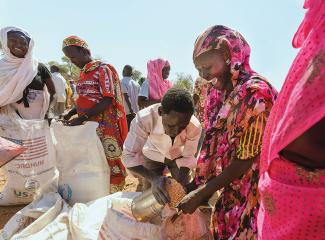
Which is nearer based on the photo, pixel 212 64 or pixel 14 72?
pixel 212 64

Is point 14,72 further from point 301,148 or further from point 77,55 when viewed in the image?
point 301,148

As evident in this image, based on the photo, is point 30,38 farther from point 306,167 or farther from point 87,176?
point 306,167

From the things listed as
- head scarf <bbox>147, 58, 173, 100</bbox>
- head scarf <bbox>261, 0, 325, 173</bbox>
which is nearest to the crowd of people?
head scarf <bbox>261, 0, 325, 173</bbox>

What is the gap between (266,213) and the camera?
1014mm

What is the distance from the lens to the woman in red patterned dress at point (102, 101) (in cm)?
308

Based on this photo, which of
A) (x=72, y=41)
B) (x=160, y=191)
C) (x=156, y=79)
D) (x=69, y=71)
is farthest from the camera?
(x=69, y=71)

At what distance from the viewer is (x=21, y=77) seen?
3242 mm

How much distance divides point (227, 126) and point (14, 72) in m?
2.47

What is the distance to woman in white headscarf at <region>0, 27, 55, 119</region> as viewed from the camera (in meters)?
3.18

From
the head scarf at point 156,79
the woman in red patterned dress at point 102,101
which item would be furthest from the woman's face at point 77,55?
the head scarf at point 156,79

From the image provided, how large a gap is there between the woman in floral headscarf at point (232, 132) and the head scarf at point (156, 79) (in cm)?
306

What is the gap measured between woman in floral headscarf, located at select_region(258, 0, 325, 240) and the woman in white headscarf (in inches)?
112

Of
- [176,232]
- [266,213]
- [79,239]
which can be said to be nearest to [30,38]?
[79,239]

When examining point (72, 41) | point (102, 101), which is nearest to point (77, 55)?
point (72, 41)
